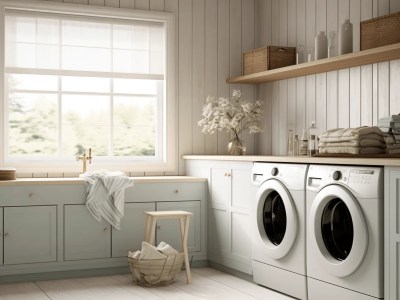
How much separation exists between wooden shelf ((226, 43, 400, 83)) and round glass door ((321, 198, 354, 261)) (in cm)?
100

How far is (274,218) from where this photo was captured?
457cm

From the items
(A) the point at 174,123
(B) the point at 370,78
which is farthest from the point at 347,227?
(A) the point at 174,123

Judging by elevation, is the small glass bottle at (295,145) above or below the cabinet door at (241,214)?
above

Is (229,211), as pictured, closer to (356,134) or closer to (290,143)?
(290,143)

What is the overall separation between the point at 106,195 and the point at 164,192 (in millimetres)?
529

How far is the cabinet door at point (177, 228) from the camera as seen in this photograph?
210 inches

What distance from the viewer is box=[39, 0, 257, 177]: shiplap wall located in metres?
5.92

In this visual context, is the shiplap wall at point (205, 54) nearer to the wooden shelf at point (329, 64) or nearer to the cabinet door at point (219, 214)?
the wooden shelf at point (329, 64)

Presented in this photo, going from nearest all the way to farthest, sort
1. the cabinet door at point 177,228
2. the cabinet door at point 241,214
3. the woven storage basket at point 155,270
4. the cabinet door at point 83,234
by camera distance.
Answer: the woven storage basket at point 155,270 → the cabinet door at point 241,214 → the cabinet door at point 83,234 → the cabinet door at point 177,228

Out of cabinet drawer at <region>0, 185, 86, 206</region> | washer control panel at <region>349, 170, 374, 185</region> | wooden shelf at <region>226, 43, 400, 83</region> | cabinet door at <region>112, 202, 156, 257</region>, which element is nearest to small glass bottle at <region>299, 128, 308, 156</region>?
wooden shelf at <region>226, 43, 400, 83</region>

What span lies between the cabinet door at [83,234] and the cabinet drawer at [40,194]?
0.08 meters

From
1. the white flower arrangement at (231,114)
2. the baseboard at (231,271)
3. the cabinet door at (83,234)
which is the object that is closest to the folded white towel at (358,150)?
the baseboard at (231,271)

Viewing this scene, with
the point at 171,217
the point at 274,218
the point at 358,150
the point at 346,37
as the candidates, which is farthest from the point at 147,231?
the point at 346,37

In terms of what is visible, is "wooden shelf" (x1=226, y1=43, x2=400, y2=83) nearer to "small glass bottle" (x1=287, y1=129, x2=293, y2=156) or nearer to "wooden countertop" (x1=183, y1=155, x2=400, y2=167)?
"small glass bottle" (x1=287, y1=129, x2=293, y2=156)
